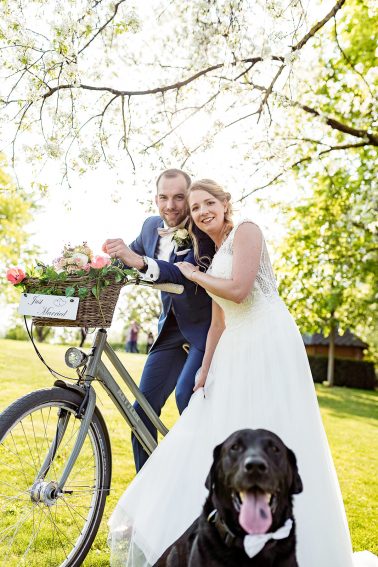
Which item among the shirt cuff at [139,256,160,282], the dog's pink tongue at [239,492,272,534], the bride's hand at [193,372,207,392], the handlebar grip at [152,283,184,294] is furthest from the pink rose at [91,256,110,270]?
the dog's pink tongue at [239,492,272,534]

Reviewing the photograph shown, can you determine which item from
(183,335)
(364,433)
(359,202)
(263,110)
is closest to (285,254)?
(359,202)

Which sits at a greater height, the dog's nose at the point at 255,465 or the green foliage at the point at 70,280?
the green foliage at the point at 70,280

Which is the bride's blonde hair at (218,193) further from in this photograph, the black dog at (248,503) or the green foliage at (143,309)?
the green foliage at (143,309)

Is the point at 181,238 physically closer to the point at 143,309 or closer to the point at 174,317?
the point at 174,317

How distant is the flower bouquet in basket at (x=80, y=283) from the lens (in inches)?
106

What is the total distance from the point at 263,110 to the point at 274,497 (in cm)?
488

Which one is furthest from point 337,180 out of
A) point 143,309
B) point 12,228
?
point 143,309

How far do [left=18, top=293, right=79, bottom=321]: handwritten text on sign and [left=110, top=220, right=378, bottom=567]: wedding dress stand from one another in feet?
2.44

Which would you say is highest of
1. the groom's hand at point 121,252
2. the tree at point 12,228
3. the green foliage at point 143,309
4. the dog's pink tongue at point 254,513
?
the tree at point 12,228

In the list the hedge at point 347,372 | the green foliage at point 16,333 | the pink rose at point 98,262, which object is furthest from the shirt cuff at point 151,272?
the green foliage at point 16,333

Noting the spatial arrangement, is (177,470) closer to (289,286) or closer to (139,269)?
(139,269)

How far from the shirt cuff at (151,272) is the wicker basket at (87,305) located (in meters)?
0.17

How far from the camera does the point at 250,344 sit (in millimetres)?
2881

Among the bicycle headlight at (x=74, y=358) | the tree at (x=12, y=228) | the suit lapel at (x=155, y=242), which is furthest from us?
the tree at (x=12, y=228)
